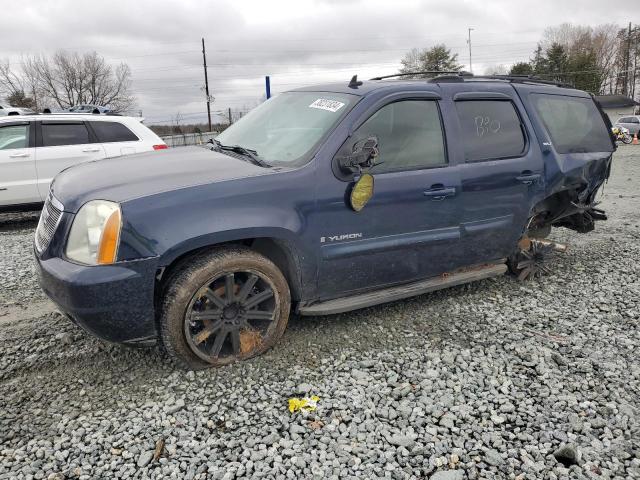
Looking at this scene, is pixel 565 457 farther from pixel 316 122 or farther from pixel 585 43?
pixel 585 43

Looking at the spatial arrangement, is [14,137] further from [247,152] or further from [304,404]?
[304,404]

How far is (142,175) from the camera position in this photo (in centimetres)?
305

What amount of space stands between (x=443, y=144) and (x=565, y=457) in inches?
89.5

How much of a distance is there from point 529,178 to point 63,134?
691cm

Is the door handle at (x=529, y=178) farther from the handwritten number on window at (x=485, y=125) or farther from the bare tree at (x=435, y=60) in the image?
the bare tree at (x=435, y=60)

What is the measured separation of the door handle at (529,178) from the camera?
4.17 metres

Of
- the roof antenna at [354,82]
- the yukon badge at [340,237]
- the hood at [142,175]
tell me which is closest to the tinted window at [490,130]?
the roof antenna at [354,82]

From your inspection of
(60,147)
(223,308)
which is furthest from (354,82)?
(60,147)

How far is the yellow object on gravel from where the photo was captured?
8.97ft

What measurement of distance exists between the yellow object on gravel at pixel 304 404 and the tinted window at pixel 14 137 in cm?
680

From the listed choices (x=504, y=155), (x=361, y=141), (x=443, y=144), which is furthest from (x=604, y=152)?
(x=361, y=141)

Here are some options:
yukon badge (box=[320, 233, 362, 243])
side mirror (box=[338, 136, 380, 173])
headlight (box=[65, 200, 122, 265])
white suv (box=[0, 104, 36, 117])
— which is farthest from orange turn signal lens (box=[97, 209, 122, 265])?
white suv (box=[0, 104, 36, 117])

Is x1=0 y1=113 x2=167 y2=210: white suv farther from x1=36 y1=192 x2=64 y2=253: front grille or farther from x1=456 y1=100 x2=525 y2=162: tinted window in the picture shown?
x1=456 y1=100 x2=525 y2=162: tinted window

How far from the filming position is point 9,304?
4195mm
